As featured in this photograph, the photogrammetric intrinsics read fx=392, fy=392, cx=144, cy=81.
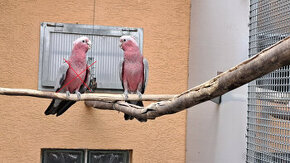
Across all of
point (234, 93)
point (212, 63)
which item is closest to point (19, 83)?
point (212, 63)

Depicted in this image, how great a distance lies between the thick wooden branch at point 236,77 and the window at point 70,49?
1.71 metres

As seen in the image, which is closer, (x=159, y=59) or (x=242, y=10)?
(x=242, y=10)

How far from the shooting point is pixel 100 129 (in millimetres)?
3844

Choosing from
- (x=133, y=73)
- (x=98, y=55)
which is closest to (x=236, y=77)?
(x=133, y=73)

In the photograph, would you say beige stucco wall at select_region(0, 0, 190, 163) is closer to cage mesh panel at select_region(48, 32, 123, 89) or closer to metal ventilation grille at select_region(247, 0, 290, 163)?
cage mesh panel at select_region(48, 32, 123, 89)

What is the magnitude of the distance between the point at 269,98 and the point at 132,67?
115 centimetres

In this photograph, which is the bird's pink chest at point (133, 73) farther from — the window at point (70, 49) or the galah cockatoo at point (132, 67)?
the window at point (70, 49)

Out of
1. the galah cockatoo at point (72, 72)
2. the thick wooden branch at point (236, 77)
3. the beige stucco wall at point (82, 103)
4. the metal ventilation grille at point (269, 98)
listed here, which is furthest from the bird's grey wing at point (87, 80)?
the metal ventilation grille at point (269, 98)

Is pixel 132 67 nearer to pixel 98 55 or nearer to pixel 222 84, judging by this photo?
pixel 98 55

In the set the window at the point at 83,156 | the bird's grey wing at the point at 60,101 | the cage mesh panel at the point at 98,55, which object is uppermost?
the cage mesh panel at the point at 98,55

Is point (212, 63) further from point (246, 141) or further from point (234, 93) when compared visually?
point (246, 141)

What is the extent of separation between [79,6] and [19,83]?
95cm

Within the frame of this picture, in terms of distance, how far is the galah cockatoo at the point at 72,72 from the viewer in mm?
2863

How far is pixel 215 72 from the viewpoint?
3236 millimetres
